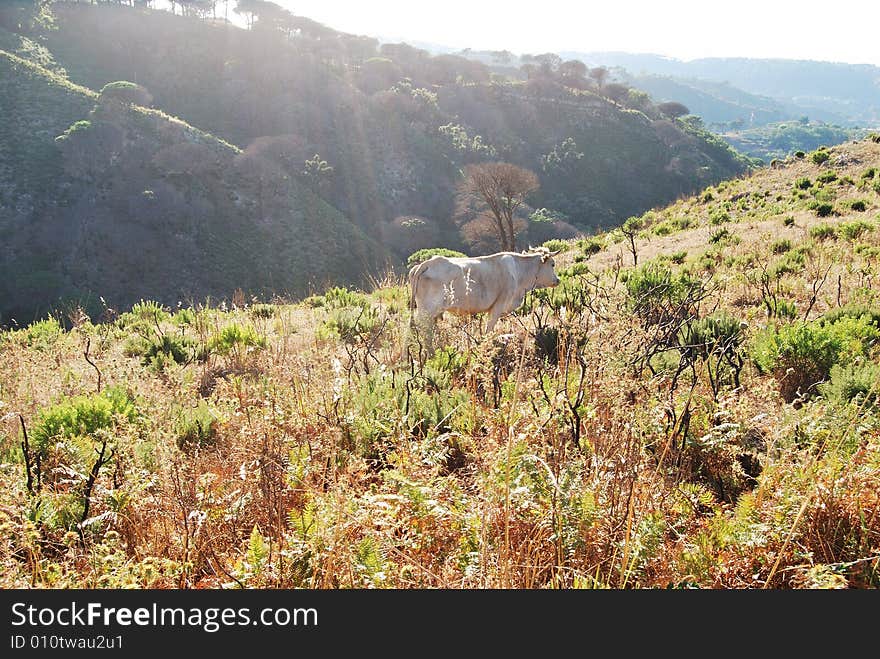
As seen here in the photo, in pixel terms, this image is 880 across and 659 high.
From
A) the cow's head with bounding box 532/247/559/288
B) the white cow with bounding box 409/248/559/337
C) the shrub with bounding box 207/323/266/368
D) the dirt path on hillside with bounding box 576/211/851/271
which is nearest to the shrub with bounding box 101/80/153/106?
the dirt path on hillside with bounding box 576/211/851/271

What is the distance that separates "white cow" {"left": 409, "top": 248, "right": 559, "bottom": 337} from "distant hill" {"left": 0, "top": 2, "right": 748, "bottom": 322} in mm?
40490

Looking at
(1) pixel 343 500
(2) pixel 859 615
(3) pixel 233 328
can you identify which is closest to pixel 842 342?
(2) pixel 859 615

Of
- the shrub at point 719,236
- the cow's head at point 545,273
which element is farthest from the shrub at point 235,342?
the shrub at point 719,236

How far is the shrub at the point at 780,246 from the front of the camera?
12.2 m

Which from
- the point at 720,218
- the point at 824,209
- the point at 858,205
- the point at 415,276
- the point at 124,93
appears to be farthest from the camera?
the point at 124,93

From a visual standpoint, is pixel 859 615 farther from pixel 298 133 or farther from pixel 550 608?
pixel 298 133

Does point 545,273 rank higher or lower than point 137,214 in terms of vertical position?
higher

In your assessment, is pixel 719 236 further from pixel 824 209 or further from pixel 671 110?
pixel 671 110

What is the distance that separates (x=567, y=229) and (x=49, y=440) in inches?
2576

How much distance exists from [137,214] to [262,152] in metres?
19.0

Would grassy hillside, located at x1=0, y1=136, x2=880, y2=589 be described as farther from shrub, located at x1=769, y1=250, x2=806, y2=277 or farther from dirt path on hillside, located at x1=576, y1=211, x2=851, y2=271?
dirt path on hillside, located at x1=576, y1=211, x2=851, y2=271

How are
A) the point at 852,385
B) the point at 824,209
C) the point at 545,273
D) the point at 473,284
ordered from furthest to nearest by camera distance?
the point at 824,209
the point at 545,273
the point at 473,284
the point at 852,385

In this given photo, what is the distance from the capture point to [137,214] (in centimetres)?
5000

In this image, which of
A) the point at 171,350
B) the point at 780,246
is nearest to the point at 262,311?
the point at 171,350
